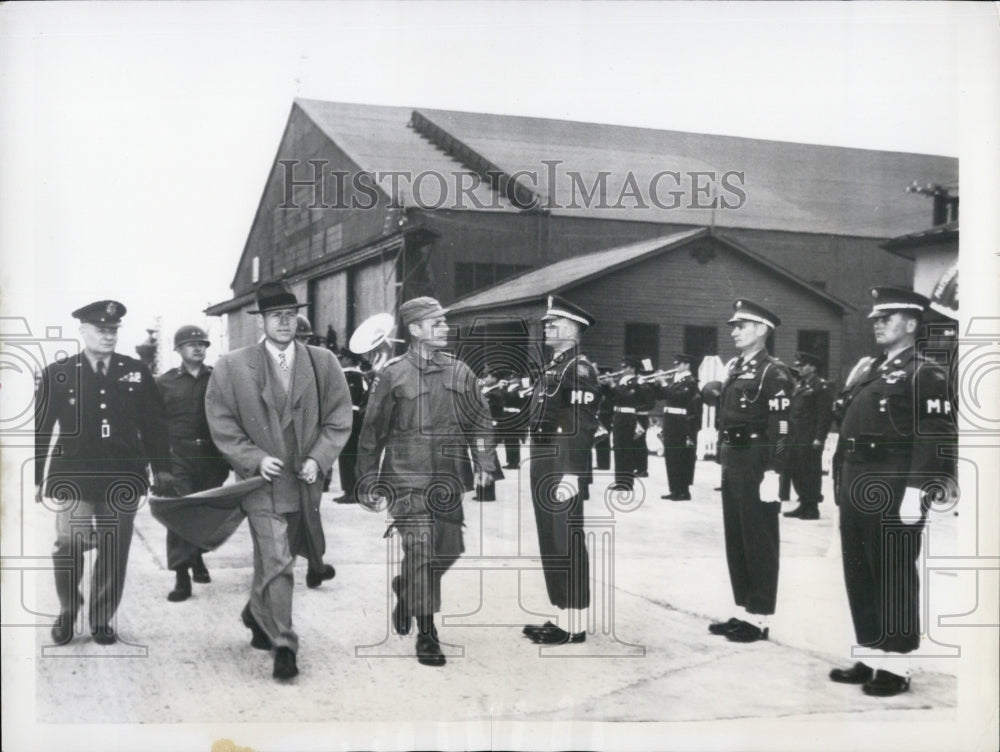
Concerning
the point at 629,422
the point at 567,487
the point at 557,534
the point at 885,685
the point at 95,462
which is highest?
the point at 629,422

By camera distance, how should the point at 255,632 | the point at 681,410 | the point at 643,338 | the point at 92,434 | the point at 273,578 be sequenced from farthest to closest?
the point at 643,338, the point at 681,410, the point at 92,434, the point at 255,632, the point at 273,578

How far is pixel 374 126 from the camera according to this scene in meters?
4.95

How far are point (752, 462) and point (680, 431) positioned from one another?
1.31 feet

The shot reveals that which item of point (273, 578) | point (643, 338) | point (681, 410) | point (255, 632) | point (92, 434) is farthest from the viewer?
point (643, 338)

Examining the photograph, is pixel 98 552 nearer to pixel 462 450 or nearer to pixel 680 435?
pixel 462 450

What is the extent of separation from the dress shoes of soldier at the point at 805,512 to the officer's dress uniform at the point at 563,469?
1089 millimetres

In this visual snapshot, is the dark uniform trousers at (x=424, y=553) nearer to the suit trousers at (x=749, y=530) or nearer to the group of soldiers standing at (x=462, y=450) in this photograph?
the group of soldiers standing at (x=462, y=450)

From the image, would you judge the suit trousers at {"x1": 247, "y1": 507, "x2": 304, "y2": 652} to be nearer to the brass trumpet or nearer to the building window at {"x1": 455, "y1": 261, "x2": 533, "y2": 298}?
the building window at {"x1": 455, "y1": 261, "x2": 533, "y2": 298}

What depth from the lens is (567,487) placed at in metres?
4.87

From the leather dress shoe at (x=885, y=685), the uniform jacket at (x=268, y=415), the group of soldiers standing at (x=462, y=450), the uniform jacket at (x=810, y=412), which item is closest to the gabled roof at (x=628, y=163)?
the group of soldiers standing at (x=462, y=450)

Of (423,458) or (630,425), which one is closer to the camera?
(423,458)

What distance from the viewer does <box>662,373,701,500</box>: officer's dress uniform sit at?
4871mm

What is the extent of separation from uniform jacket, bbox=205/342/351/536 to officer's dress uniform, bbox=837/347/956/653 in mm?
2643

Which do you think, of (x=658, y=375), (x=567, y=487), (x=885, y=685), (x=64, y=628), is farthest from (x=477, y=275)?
(x=885, y=685)
